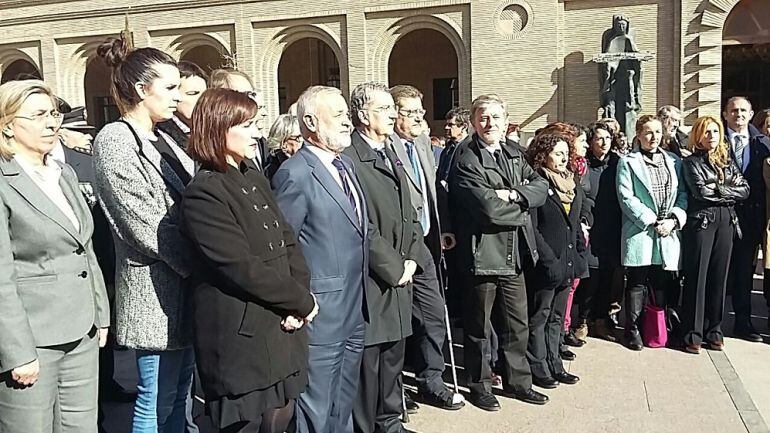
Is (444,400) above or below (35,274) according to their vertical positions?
below

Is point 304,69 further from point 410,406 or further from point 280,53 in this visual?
point 410,406

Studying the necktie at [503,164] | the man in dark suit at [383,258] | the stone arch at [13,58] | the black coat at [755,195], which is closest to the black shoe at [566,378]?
the man in dark suit at [383,258]

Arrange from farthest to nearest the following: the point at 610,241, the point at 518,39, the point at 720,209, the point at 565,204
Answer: the point at 518,39
the point at 610,241
the point at 720,209
the point at 565,204

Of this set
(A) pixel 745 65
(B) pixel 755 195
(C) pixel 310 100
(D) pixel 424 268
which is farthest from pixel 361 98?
(A) pixel 745 65

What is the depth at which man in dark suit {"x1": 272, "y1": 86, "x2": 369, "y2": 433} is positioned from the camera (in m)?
3.54

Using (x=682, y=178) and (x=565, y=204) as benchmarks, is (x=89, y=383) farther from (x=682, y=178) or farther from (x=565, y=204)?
(x=682, y=178)

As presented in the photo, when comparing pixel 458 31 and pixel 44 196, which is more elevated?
pixel 458 31

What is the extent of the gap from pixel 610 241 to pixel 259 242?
170 inches

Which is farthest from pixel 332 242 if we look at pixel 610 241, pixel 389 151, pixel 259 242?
pixel 610 241

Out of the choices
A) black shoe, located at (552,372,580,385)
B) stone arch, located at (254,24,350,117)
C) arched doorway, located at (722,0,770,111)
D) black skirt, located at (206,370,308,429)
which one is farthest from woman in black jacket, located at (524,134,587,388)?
stone arch, located at (254,24,350,117)

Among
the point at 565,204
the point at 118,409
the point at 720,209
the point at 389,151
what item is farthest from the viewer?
the point at 720,209

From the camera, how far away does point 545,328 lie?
552cm

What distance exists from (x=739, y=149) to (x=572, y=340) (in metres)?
2.35

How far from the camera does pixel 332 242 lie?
11.6ft
